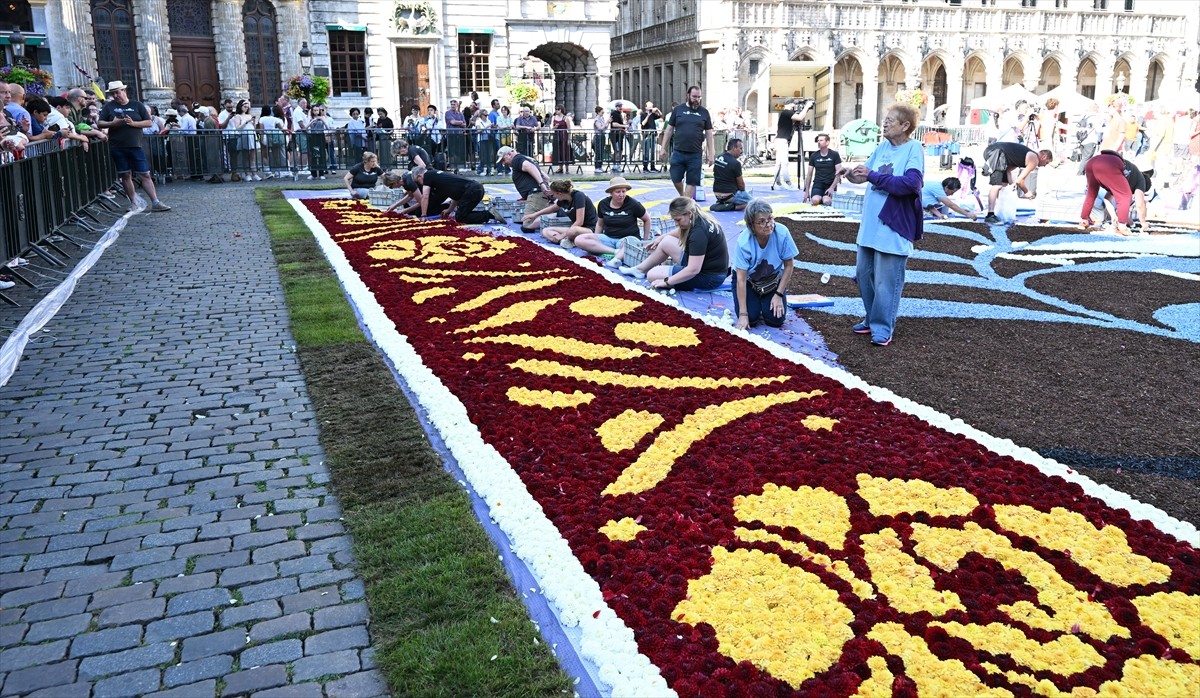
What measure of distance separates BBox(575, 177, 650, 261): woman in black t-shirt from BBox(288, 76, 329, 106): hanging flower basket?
21660 millimetres

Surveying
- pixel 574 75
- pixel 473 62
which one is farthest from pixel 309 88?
pixel 574 75

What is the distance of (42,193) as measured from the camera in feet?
36.3

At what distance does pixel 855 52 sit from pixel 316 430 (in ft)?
147

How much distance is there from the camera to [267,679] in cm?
308

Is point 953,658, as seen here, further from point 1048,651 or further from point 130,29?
point 130,29

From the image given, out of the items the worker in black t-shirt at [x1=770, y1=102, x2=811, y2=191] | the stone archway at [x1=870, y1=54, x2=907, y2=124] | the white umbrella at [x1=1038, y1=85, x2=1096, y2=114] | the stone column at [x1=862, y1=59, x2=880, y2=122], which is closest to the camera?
the worker in black t-shirt at [x1=770, y1=102, x2=811, y2=191]

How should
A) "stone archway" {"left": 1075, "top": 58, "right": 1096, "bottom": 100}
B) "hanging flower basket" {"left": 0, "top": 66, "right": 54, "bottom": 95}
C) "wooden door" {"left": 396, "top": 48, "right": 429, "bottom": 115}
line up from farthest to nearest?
"stone archway" {"left": 1075, "top": 58, "right": 1096, "bottom": 100} → "wooden door" {"left": 396, "top": 48, "right": 429, "bottom": 115} → "hanging flower basket" {"left": 0, "top": 66, "right": 54, "bottom": 95}

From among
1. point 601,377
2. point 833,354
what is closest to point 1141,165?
point 833,354

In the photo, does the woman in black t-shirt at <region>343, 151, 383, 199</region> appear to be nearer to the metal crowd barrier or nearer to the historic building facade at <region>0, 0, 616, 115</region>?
the metal crowd barrier

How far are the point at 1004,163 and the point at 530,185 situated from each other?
7.11 m

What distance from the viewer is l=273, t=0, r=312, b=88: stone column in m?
32.7

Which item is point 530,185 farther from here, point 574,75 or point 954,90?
point 954,90

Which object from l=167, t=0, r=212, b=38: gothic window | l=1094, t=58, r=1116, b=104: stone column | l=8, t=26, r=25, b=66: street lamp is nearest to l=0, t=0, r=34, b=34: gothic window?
l=8, t=26, r=25, b=66: street lamp

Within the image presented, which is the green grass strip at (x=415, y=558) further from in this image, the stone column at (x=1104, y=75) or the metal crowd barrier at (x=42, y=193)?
the stone column at (x=1104, y=75)
